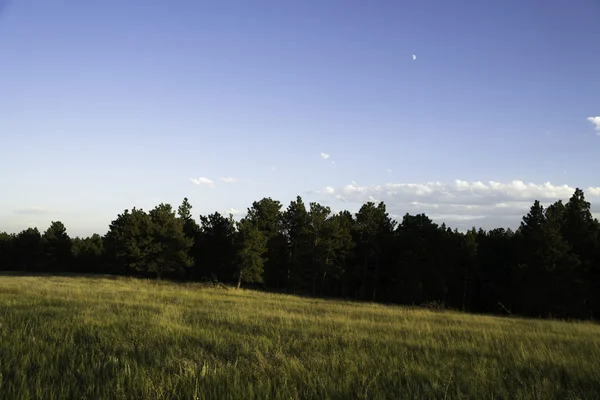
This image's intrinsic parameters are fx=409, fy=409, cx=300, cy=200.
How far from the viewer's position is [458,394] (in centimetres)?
440

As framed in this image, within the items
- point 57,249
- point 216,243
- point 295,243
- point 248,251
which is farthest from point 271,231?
point 57,249

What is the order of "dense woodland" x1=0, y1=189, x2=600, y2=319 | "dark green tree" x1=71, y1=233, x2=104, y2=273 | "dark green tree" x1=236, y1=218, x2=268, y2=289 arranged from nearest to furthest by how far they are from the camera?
1. "dense woodland" x1=0, y1=189, x2=600, y2=319
2. "dark green tree" x1=236, y1=218, x2=268, y2=289
3. "dark green tree" x1=71, y1=233, x2=104, y2=273

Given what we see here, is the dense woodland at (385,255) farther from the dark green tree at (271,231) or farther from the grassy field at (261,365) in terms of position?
the grassy field at (261,365)

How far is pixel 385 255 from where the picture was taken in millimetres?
54562

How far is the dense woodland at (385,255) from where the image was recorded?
3903 cm

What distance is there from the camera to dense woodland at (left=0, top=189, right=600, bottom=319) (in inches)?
1537

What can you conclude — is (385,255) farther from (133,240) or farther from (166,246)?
(133,240)

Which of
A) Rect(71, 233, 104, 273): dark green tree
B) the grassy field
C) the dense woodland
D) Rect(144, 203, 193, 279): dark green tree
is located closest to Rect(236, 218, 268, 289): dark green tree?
the dense woodland

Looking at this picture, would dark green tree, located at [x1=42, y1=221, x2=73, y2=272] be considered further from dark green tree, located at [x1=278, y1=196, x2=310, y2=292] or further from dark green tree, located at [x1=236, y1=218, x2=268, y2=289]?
dark green tree, located at [x1=236, y1=218, x2=268, y2=289]

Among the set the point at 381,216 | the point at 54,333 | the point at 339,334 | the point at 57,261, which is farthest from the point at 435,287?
the point at 57,261

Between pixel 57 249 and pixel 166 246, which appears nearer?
pixel 166 246

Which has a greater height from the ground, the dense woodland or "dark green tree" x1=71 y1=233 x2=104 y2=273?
the dense woodland

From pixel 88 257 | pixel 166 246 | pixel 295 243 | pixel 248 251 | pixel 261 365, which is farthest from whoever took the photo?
pixel 88 257

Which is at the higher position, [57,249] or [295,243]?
[295,243]
